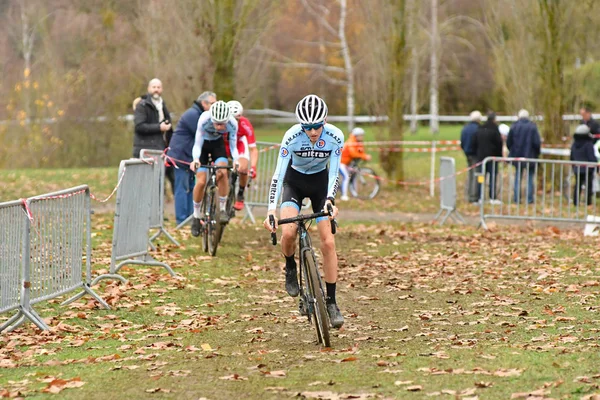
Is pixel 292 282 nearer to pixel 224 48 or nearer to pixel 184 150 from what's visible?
pixel 184 150

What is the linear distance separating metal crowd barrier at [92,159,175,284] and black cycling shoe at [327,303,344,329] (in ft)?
10.8

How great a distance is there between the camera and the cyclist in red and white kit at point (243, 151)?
657 inches

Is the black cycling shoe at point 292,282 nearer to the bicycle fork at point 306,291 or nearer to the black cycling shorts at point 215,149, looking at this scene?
the bicycle fork at point 306,291

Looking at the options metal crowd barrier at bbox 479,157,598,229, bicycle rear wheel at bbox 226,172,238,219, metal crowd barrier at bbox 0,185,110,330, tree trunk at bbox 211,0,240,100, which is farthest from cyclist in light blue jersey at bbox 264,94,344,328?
tree trunk at bbox 211,0,240,100

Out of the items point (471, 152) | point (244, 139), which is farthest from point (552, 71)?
point (244, 139)

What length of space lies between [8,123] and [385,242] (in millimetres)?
25094

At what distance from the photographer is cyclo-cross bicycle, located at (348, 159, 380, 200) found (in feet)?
95.2

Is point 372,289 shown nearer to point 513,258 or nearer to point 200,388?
point 513,258

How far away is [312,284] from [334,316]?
53 cm

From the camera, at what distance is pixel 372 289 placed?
13.1m

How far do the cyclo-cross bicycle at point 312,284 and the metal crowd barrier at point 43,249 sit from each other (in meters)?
2.26

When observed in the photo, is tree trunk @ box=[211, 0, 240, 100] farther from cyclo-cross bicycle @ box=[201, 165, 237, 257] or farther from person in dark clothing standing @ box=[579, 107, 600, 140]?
cyclo-cross bicycle @ box=[201, 165, 237, 257]

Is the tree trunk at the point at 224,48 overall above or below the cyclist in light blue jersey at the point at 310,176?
above

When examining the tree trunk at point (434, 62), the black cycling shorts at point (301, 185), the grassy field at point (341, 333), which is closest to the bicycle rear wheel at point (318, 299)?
the grassy field at point (341, 333)
